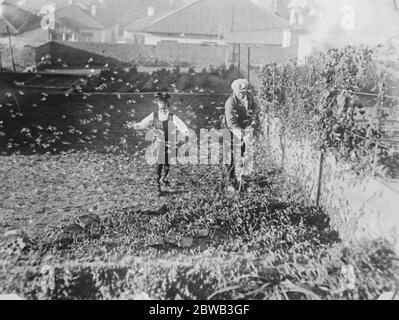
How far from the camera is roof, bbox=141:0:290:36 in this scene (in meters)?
38.0

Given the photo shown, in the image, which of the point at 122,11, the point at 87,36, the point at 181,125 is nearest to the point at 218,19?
the point at 87,36

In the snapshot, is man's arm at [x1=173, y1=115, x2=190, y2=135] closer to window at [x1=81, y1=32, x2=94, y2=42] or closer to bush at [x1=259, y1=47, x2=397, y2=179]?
bush at [x1=259, y1=47, x2=397, y2=179]

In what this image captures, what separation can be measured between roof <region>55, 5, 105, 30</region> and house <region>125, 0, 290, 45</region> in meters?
14.9

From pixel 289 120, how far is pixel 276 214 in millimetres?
2392

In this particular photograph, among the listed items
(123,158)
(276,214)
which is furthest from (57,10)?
(276,214)

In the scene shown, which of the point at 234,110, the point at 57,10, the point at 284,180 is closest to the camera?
the point at 234,110

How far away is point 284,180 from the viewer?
24.1ft

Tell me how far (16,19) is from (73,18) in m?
7.11

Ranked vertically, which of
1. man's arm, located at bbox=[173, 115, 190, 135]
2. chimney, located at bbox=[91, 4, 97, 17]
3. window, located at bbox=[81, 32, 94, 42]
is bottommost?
man's arm, located at bbox=[173, 115, 190, 135]

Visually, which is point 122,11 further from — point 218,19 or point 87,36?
point 218,19

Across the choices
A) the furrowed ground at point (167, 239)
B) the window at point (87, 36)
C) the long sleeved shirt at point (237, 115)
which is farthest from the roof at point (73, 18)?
the long sleeved shirt at point (237, 115)

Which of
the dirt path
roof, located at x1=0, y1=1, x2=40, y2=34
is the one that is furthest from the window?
the dirt path

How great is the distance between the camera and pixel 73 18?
4900 cm

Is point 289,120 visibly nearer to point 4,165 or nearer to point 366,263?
point 366,263
